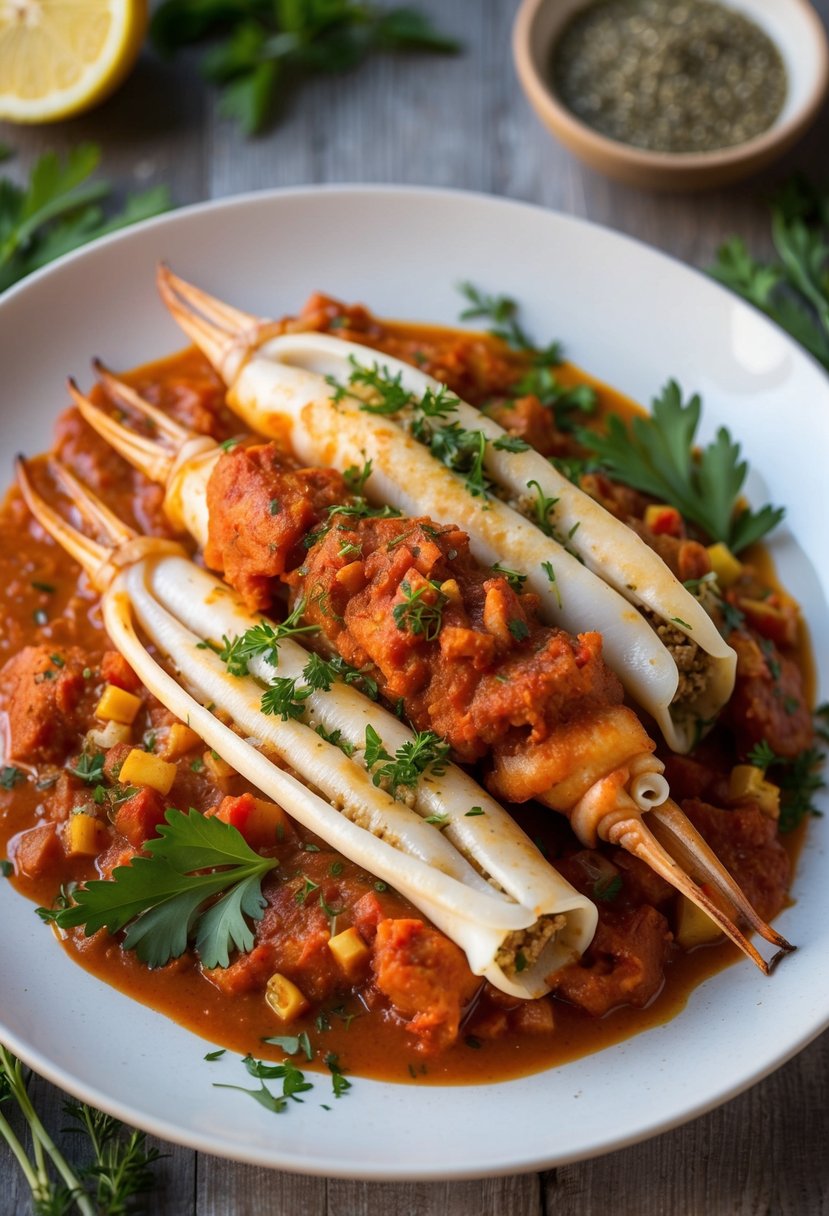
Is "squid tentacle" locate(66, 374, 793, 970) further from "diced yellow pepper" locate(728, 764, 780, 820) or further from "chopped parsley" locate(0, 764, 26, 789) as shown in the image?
"chopped parsley" locate(0, 764, 26, 789)

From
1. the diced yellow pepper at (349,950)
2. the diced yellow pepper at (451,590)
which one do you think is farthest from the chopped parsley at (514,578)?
the diced yellow pepper at (349,950)

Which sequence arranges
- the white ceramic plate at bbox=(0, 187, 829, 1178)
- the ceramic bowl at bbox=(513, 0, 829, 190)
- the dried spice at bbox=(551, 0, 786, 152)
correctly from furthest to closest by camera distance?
the dried spice at bbox=(551, 0, 786, 152) → the ceramic bowl at bbox=(513, 0, 829, 190) → the white ceramic plate at bbox=(0, 187, 829, 1178)

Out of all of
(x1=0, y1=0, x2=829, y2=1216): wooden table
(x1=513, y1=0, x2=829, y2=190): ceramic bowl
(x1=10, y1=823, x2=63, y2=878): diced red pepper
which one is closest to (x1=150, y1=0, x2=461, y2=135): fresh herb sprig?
(x1=0, y1=0, x2=829, y2=1216): wooden table

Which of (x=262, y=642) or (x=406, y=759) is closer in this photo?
(x=406, y=759)

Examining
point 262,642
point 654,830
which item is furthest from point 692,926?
point 262,642

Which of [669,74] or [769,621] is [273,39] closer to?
[669,74]

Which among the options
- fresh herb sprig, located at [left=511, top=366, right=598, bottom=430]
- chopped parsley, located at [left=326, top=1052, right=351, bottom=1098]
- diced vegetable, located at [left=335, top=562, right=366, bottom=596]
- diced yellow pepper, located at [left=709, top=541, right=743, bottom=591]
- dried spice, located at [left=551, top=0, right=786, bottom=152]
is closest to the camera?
chopped parsley, located at [left=326, top=1052, right=351, bottom=1098]
